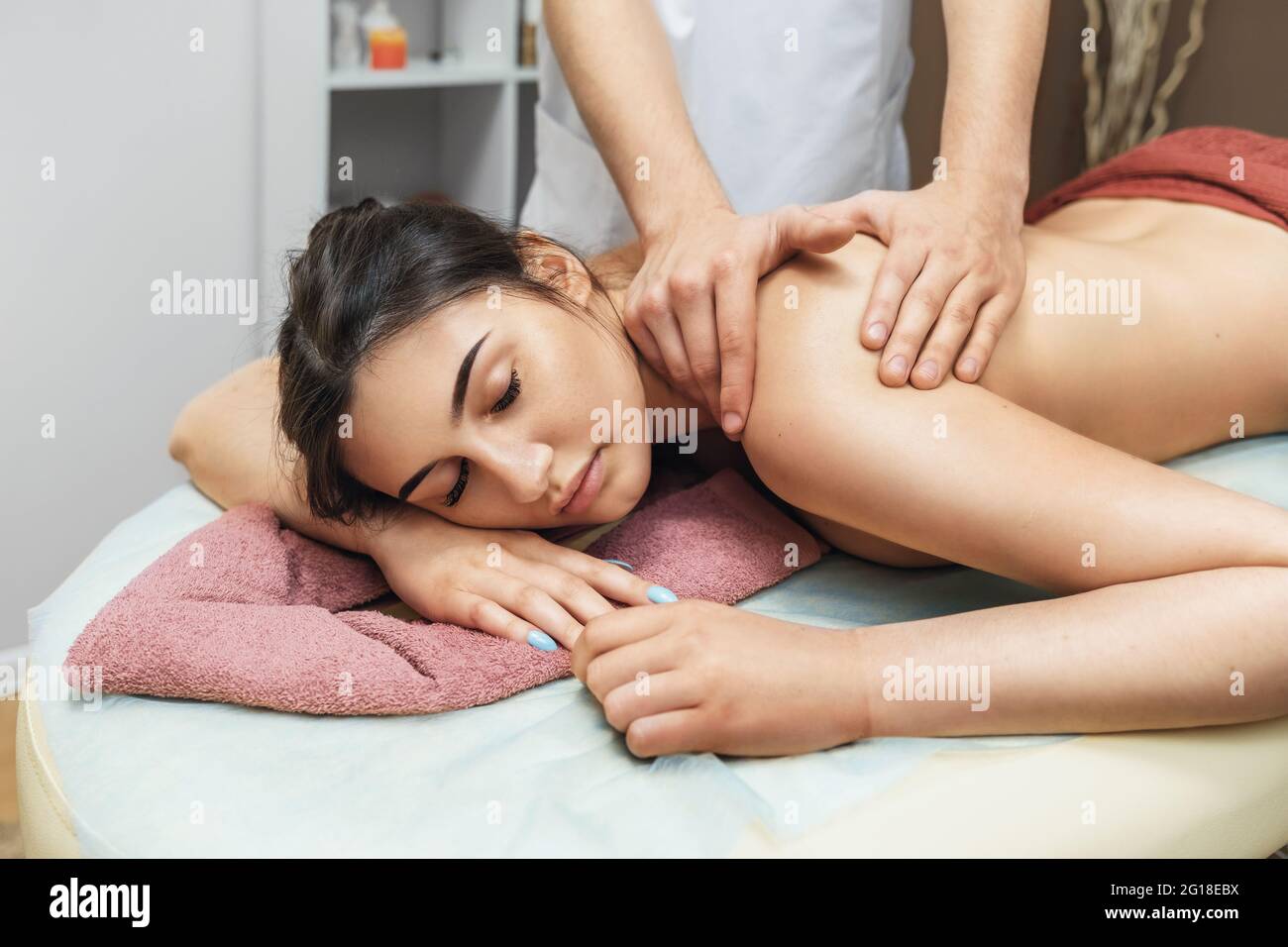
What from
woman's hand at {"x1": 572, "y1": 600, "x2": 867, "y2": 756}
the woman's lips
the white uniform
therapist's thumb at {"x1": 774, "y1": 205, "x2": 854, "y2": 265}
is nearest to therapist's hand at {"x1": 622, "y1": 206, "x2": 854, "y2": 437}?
therapist's thumb at {"x1": 774, "y1": 205, "x2": 854, "y2": 265}

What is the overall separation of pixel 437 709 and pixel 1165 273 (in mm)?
875

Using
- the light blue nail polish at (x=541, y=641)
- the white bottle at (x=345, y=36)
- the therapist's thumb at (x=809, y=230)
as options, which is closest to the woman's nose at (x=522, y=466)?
the light blue nail polish at (x=541, y=641)

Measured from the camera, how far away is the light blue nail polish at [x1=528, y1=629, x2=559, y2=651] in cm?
104

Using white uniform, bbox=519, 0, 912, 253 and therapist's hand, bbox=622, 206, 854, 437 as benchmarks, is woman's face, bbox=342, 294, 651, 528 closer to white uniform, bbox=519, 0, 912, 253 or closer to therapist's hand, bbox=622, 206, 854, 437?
therapist's hand, bbox=622, 206, 854, 437

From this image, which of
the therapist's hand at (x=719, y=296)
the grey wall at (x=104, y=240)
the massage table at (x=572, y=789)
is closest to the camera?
the massage table at (x=572, y=789)

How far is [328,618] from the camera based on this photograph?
3.52ft

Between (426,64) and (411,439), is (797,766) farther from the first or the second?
(426,64)

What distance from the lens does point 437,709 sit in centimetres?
98

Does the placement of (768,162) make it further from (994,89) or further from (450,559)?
(450,559)

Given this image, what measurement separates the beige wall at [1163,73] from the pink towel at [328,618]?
1439 mm

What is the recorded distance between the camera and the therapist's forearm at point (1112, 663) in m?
0.91

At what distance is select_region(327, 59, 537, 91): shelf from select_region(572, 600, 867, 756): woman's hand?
63.0 inches

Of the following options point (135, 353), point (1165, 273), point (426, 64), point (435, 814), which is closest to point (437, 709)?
point (435, 814)

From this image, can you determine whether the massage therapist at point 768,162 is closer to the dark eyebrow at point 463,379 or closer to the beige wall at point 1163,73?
the dark eyebrow at point 463,379
